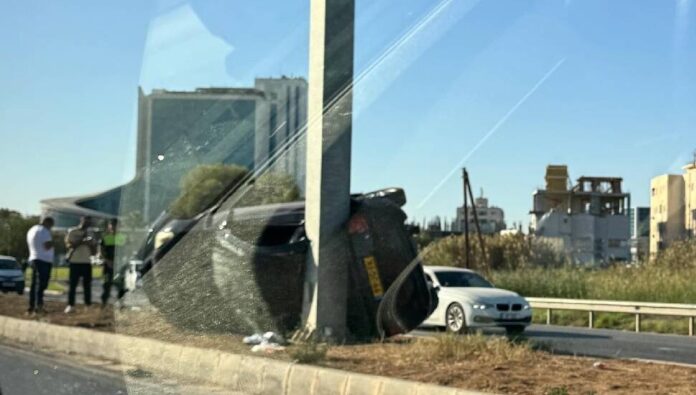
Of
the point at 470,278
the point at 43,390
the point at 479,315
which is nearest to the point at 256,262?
the point at 43,390

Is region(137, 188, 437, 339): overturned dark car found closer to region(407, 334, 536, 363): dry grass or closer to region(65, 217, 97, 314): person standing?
region(65, 217, 97, 314): person standing

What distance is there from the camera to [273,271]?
10.8 meters

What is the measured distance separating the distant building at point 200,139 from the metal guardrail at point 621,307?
10.0m

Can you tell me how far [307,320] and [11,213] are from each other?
9634 millimetres

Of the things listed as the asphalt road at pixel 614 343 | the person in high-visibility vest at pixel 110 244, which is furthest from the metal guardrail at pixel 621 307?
the person in high-visibility vest at pixel 110 244

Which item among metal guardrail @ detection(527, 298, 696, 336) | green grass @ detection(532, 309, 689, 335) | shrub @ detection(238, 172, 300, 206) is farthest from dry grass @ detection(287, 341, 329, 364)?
green grass @ detection(532, 309, 689, 335)

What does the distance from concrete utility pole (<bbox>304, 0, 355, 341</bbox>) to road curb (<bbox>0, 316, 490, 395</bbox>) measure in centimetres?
187

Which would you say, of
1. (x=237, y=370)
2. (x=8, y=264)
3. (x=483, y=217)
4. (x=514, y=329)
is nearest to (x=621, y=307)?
(x=514, y=329)

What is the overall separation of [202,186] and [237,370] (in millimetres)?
4885

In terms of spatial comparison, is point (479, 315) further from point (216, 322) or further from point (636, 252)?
point (636, 252)

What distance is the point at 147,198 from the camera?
1341 cm

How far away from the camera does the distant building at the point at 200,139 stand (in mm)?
11703

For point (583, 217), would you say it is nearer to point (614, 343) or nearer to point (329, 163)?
point (614, 343)

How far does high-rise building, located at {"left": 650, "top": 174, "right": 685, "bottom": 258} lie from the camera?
13352 mm
